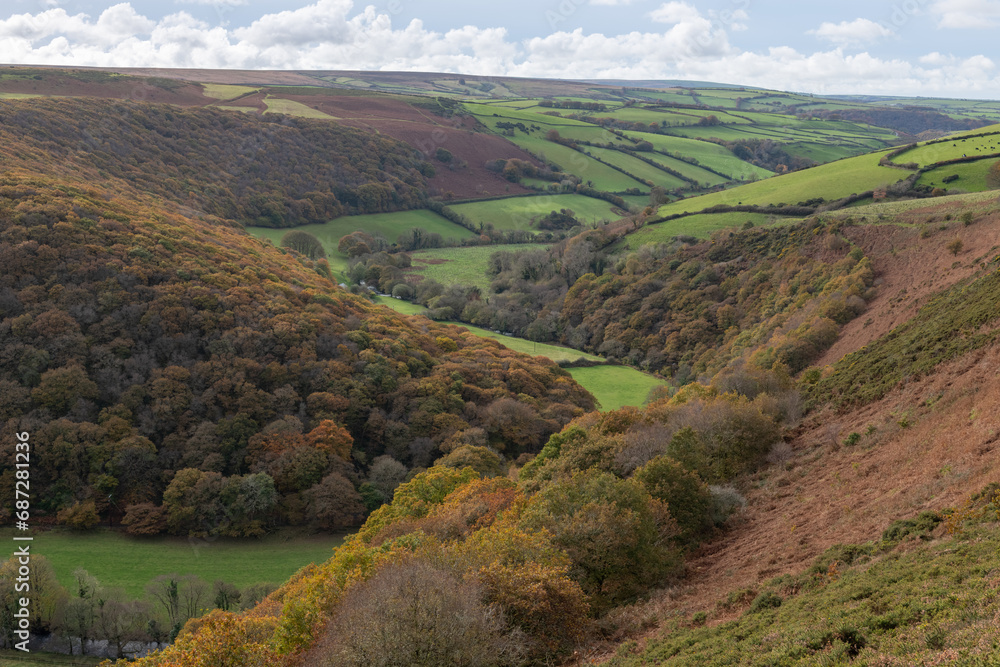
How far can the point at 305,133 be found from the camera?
536 feet

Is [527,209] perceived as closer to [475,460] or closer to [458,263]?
[458,263]

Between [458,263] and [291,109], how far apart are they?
90.5 m

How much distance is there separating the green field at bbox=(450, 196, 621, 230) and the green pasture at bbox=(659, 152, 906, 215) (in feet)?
115

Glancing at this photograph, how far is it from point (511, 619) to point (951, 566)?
40.1 feet

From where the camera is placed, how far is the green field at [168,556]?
38781 millimetres

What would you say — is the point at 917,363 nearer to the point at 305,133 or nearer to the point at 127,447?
the point at 127,447

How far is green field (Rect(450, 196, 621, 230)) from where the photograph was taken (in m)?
155

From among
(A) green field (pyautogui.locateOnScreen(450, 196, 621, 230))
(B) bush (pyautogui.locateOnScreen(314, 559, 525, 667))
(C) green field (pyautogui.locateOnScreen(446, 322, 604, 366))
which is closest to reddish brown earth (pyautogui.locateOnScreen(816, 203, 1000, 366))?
(C) green field (pyautogui.locateOnScreen(446, 322, 604, 366))

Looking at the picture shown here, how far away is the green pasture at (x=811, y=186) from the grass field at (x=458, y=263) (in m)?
35.6

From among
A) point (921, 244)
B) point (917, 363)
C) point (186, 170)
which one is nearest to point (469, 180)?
point (186, 170)

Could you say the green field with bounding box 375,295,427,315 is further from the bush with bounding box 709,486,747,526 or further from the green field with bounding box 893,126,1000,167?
the green field with bounding box 893,126,1000,167

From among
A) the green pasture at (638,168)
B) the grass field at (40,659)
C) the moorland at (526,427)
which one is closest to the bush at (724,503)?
the moorland at (526,427)

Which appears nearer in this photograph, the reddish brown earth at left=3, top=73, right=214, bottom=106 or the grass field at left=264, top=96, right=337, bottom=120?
the reddish brown earth at left=3, top=73, right=214, bottom=106

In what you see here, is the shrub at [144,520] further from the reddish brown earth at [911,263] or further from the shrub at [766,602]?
the reddish brown earth at [911,263]
